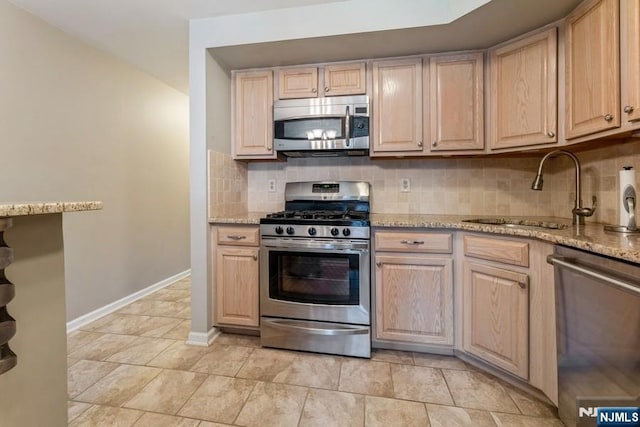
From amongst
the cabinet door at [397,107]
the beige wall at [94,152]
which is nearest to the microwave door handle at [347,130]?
the cabinet door at [397,107]

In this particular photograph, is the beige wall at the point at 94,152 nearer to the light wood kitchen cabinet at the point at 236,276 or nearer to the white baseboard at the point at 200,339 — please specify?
the white baseboard at the point at 200,339

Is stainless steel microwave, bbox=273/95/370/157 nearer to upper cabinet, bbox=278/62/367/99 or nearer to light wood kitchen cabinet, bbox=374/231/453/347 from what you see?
upper cabinet, bbox=278/62/367/99

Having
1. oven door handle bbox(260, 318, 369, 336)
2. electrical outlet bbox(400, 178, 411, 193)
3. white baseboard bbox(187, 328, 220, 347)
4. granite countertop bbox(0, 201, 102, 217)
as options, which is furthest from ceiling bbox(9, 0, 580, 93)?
white baseboard bbox(187, 328, 220, 347)

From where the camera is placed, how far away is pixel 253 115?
2.55 m

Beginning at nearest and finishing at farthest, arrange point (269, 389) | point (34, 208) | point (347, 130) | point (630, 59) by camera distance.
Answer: point (34, 208), point (630, 59), point (269, 389), point (347, 130)

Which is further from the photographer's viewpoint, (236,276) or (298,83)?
(298,83)

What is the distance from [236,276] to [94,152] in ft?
5.64

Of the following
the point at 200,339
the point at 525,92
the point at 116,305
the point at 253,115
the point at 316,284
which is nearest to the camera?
the point at 525,92

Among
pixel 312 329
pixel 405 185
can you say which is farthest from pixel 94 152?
pixel 405 185

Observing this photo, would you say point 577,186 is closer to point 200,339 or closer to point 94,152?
point 200,339

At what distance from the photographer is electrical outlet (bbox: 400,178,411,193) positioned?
8.71 feet

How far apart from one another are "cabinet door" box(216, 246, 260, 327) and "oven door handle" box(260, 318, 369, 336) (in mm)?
166

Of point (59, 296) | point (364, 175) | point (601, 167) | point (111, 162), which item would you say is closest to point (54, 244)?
point (59, 296)

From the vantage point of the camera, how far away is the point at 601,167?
1.87 meters
